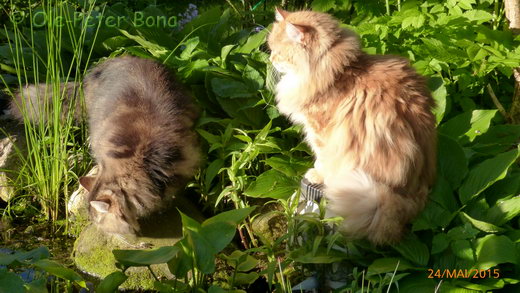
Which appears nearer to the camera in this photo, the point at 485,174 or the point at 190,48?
the point at 485,174

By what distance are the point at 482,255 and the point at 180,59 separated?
8.12ft

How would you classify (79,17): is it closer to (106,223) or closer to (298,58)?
(106,223)

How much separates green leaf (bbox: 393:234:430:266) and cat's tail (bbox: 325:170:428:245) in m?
0.04

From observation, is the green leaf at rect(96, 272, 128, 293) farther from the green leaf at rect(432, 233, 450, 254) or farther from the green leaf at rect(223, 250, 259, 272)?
the green leaf at rect(432, 233, 450, 254)

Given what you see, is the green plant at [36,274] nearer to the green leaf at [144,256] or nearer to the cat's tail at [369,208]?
the green leaf at [144,256]

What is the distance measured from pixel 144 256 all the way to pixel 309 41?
1426mm

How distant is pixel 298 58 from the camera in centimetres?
330

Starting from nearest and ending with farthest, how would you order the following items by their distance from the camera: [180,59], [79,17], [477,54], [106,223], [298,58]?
[298,58] < [106,223] < [477,54] < [180,59] < [79,17]

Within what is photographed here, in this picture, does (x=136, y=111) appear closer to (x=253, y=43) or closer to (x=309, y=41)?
(x=253, y=43)

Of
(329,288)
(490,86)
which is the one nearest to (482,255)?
(329,288)

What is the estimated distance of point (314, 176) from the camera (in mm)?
3457
